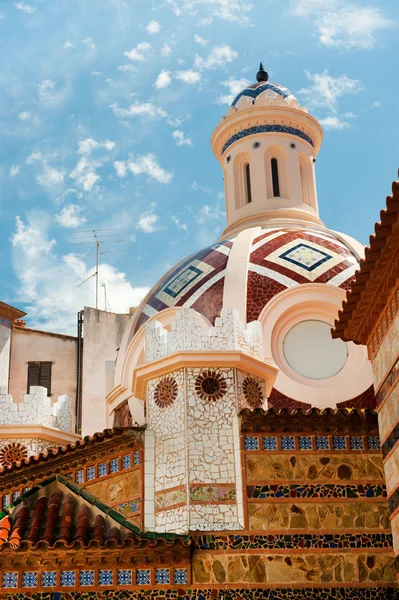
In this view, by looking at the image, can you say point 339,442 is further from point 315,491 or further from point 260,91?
Answer: point 260,91

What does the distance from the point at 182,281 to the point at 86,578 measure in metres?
6.48

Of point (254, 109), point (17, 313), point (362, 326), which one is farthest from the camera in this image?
point (17, 313)

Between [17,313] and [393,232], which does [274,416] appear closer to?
[393,232]

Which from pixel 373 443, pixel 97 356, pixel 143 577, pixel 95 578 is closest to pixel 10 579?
pixel 95 578

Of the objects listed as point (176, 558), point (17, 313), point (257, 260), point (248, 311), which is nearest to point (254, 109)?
point (257, 260)

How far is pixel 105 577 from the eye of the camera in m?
11.6

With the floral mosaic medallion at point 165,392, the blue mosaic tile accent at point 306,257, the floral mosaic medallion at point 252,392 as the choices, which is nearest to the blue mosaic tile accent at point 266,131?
the blue mosaic tile accent at point 306,257

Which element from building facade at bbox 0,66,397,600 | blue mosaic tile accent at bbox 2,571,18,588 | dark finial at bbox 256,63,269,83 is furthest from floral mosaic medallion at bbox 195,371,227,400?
dark finial at bbox 256,63,269,83

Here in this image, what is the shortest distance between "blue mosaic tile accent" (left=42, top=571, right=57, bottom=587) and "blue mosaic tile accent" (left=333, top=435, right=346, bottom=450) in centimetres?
387

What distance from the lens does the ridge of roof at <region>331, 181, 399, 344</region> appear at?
8916 mm

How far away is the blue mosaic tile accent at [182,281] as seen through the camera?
54.7 feet

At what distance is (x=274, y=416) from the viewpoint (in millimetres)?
12273

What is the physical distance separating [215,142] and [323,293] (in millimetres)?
5963

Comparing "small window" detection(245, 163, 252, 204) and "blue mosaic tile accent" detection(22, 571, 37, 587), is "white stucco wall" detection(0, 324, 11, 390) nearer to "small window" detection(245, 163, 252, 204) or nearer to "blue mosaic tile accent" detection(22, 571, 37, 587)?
"small window" detection(245, 163, 252, 204)
